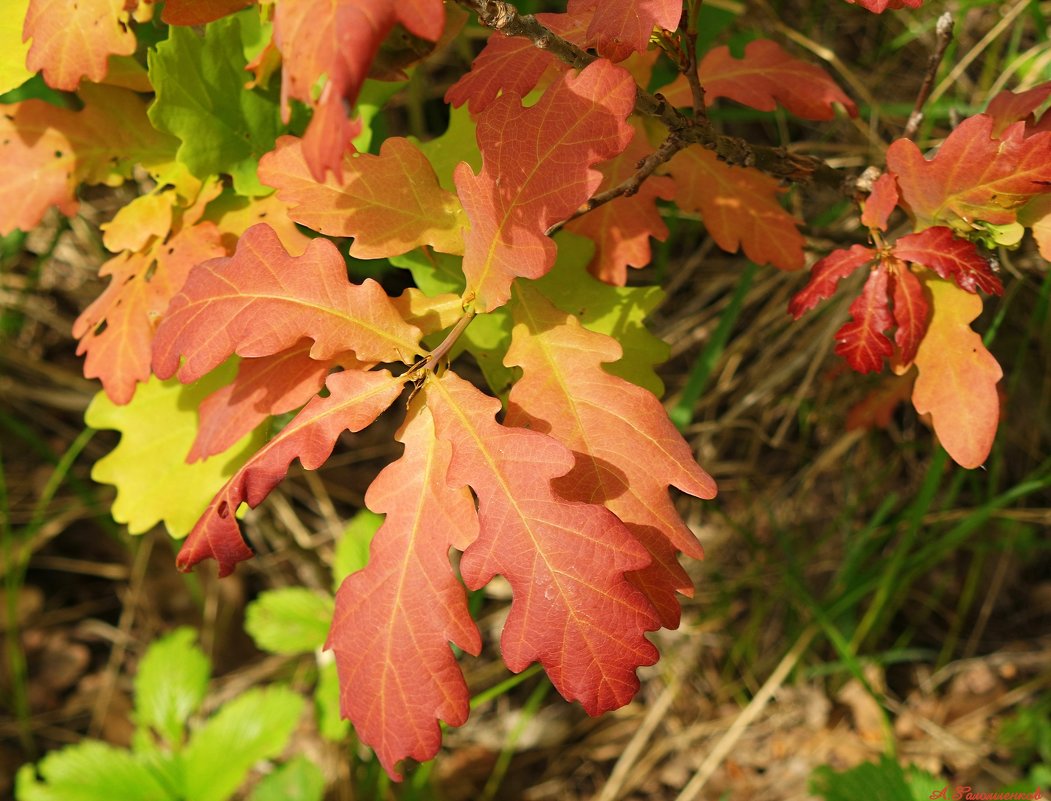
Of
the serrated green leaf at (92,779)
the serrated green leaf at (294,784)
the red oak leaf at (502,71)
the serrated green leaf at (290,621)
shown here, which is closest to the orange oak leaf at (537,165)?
the red oak leaf at (502,71)

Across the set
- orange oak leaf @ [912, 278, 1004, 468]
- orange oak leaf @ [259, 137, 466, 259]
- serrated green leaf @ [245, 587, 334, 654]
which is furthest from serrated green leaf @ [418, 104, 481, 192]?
serrated green leaf @ [245, 587, 334, 654]

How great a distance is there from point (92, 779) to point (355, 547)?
0.76m

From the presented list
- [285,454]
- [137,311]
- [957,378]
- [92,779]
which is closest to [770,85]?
[957,378]

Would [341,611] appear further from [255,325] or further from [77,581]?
[77,581]

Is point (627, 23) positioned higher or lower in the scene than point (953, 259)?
higher

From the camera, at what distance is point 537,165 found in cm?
114

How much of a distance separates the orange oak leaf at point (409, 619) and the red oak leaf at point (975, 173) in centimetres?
74

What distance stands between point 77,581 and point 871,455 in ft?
7.38

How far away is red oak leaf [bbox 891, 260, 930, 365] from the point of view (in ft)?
4.03

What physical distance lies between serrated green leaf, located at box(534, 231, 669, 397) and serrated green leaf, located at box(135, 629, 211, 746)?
127cm

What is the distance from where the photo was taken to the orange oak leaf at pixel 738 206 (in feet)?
4.74

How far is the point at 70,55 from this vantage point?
122 centimetres

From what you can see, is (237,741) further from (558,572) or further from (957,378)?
(957,378)

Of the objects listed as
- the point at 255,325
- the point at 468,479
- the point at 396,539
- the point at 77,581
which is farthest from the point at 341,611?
the point at 77,581
